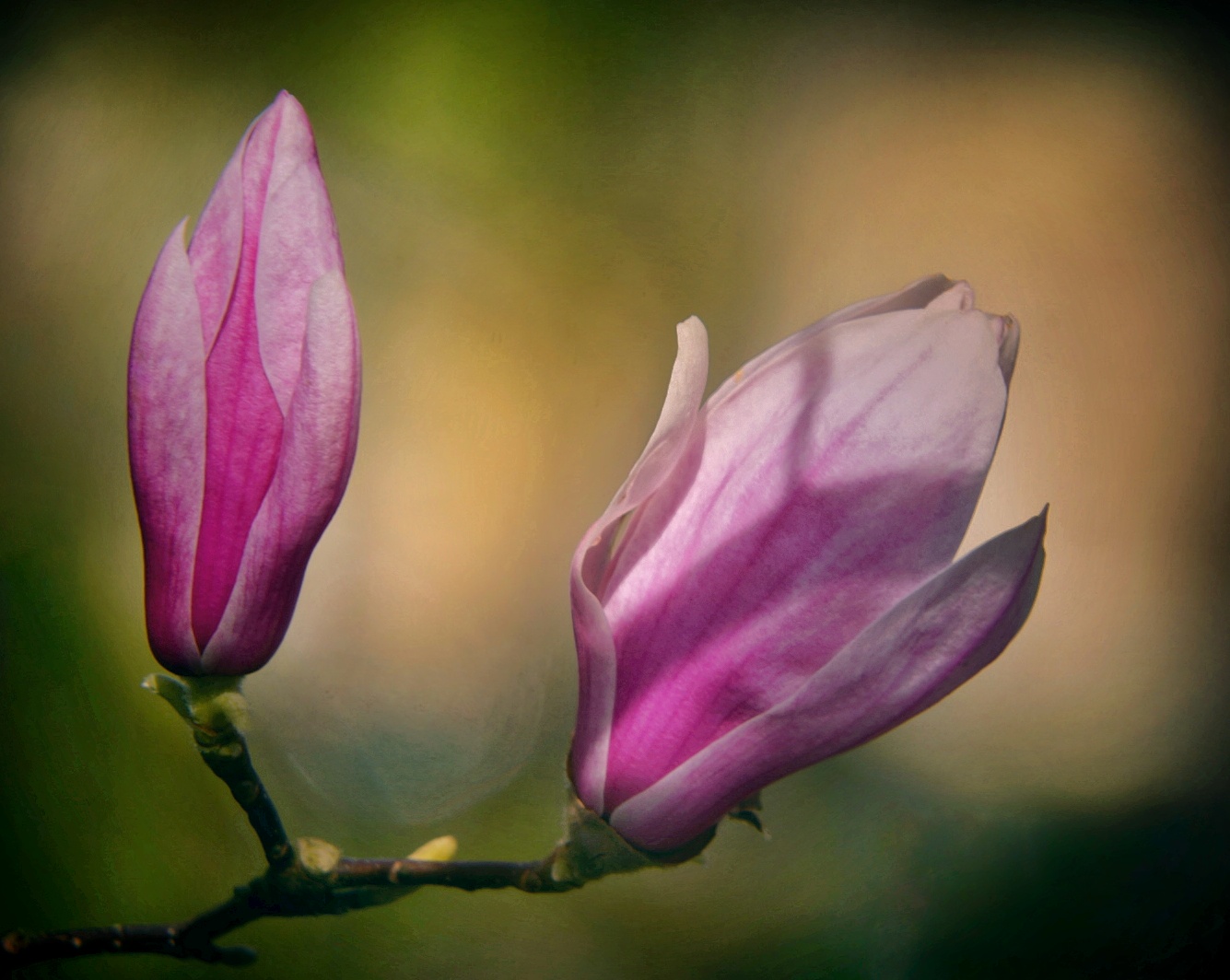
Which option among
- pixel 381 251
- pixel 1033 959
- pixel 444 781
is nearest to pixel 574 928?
pixel 444 781

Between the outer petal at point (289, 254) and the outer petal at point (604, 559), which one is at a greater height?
the outer petal at point (289, 254)

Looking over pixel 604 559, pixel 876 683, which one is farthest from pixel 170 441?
pixel 876 683

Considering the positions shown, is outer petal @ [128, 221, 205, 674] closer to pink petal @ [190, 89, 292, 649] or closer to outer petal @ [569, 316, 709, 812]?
pink petal @ [190, 89, 292, 649]

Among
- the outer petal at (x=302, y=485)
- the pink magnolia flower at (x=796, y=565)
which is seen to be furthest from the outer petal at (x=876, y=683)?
the outer petal at (x=302, y=485)

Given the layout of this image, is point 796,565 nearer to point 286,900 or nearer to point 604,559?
point 604,559

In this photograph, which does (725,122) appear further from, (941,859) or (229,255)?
(941,859)

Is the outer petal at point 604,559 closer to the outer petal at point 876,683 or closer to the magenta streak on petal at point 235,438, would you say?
the outer petal at point 876,683
